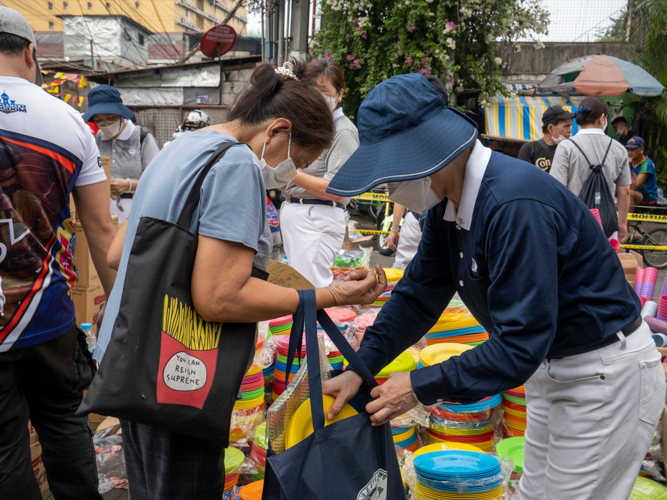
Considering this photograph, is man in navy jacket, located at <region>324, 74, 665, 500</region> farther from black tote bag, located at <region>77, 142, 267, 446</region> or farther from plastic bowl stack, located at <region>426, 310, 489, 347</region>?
plastic bowl stack, located at <region>426, 310, 489, 347</region>

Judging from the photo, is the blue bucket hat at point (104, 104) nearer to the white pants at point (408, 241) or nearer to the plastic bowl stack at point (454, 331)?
the white pants at point (408, 241)

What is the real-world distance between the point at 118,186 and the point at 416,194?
3.38 m

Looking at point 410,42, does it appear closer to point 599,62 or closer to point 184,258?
point 599,62

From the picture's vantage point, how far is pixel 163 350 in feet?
4.40

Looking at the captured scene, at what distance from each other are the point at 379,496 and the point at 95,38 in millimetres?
31757

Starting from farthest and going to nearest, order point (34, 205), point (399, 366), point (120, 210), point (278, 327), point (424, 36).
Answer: point (424, 36) → point (120, 210) → point (278, 327) → point (399, 366) → point (34, 205)

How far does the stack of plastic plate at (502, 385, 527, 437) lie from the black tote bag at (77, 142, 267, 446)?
174 cm

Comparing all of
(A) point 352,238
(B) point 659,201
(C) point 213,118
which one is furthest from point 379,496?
(C) point 213,118

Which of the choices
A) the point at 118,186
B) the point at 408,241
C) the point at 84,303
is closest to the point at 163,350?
the point at 84,303

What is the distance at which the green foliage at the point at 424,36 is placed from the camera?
33.8ft

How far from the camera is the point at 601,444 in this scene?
150 centimetres

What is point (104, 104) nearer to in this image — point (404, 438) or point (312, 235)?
point (312, 235)

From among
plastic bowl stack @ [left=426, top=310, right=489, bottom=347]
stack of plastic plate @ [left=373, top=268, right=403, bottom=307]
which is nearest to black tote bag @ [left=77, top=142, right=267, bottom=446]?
plastic bowl stack @ [left=426, top=310, right=489, bottom=347]

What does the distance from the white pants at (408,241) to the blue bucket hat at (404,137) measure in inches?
141
